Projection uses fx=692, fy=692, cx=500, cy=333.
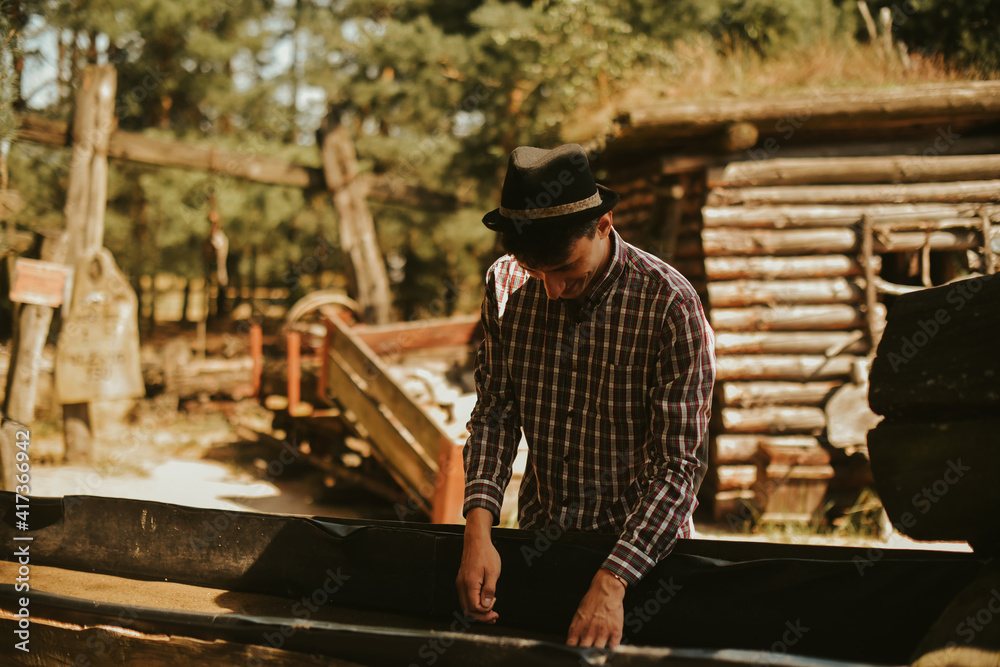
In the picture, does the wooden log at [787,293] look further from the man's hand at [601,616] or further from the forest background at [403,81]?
the man's hand at [601,616]

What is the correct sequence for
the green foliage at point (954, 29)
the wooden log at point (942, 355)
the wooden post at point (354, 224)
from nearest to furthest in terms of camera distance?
the wooden log at point (942, 355) → the wooden post at point (354, 224) → the green foliage at point (954, 29)

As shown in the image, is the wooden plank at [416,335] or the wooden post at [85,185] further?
the wooden plank at [416,335]

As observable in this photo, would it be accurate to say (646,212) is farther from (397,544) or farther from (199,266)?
(199,266)

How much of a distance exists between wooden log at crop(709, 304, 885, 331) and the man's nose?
15.1 ft

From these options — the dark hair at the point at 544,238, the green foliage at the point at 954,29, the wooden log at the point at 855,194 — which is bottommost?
the dark hair at the point at 544,238

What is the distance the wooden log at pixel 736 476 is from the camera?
19.9 feet

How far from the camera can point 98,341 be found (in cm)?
662

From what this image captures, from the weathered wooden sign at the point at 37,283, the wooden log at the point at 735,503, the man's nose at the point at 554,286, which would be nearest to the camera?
the man's nose at the point at 554,286

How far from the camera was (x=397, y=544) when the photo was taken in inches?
82.7

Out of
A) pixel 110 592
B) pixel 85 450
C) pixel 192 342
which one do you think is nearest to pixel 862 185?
pixel 110 592

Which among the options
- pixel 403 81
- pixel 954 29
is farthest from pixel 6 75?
pixel 954 29

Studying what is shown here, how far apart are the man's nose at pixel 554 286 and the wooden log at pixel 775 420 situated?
4.61 m

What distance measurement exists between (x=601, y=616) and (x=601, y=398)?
0.64 m

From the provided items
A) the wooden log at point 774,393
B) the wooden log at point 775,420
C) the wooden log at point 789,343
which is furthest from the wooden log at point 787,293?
the wooden log at point 775,420
